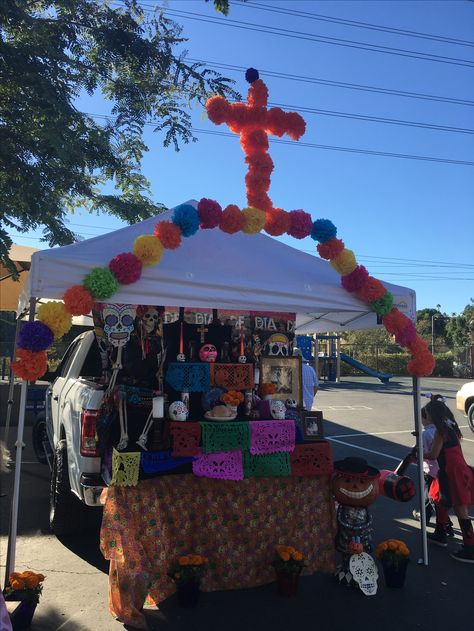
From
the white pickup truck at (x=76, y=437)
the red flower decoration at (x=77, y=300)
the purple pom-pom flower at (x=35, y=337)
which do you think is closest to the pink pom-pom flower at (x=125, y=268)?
the red flower decoration at (x=77, y=300)

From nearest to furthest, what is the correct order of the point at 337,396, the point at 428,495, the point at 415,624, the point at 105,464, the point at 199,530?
the point at 415,624 < the point at 199,530 < the point at 105,464 < the point at 428,495 < the point at 337,396

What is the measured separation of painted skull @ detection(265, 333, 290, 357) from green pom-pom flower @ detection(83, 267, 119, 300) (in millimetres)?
2179

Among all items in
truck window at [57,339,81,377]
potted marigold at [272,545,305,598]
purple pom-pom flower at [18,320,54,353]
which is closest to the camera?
purple pom-pom flower at [18,320,54,353]

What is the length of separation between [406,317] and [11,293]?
8194 millimetres

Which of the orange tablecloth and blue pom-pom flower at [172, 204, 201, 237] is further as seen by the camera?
blue pom-pom flower at [172, 204, 201, 237]

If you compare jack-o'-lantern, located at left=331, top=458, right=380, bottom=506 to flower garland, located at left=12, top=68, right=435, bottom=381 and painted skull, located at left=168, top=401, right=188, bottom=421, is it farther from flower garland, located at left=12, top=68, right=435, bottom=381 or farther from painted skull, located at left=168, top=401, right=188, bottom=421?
painted skull, located at left=168, top=401, right=188, bottom=421

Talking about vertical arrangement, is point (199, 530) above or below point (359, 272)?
below

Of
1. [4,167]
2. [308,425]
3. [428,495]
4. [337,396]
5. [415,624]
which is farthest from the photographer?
[337,396]

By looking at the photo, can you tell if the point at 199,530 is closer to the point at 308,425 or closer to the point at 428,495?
the point at 308,425

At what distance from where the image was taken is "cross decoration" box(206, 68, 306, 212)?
14.3 ft

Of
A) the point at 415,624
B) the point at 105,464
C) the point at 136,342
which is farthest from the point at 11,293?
Result: the point at 415,624

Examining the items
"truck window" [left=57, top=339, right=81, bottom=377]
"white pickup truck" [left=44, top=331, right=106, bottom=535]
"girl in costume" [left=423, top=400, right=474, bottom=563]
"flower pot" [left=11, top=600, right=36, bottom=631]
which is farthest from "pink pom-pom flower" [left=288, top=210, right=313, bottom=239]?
"flower pot" [left=11, top=600, right=36, bottom=631]

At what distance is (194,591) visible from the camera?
11.3ft

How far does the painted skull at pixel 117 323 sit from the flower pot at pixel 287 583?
2.21m
